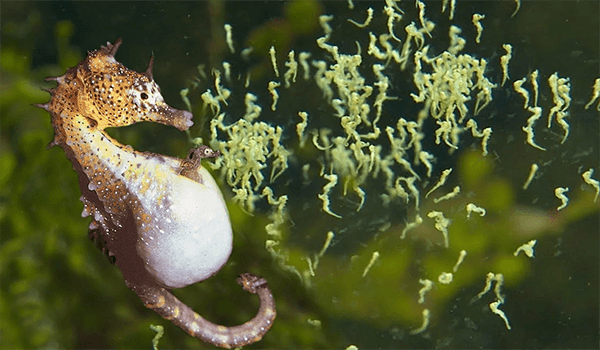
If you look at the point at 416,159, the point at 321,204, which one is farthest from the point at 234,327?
the point at 416,159

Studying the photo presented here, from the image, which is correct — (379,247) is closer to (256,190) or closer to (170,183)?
(256,190)

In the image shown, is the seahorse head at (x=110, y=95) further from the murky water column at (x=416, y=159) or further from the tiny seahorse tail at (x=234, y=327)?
the tiny seahorse tail at (x=234, y=327)

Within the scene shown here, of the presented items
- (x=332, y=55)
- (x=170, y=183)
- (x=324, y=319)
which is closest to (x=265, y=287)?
(x=324, y=319)

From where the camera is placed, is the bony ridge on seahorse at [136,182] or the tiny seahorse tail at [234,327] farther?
the tiny seahorse tail at [234,327]

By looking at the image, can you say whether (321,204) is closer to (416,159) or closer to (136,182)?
(416,159)

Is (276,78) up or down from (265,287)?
up

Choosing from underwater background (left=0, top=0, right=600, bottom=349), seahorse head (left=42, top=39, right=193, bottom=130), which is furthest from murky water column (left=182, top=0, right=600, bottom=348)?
seahorse head (left=42, top=39, right=193, bottom=130)

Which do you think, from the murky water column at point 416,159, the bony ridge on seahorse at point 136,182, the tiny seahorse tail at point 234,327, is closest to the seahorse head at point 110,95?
the bony ridge on seahorse at point 136,182

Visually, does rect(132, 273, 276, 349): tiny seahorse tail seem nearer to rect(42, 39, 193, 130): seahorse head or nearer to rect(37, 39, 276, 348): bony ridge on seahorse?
rect(37, 39, 276, 348): bony ridge on seahorse
